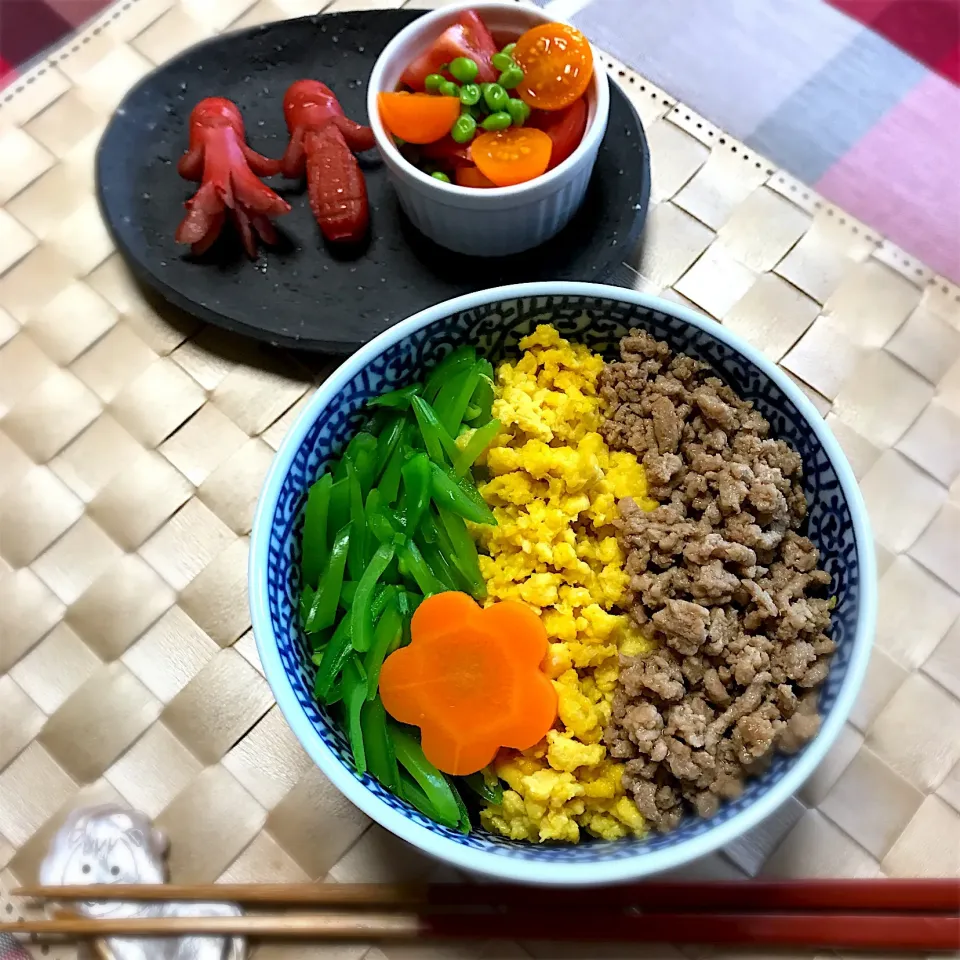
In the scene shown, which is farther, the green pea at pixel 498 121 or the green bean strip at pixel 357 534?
the green pea at pixel 498 121

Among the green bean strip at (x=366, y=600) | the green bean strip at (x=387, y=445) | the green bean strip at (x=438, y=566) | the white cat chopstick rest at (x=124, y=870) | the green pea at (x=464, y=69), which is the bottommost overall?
the white cat chopstick rest at (x=124, y=870)

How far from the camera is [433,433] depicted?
1.03m

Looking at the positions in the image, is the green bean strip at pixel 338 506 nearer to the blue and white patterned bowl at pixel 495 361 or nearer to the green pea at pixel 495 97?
the blue and white patterned bowl at pixel 495 361

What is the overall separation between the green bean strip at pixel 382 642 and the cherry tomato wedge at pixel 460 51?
2.70ft

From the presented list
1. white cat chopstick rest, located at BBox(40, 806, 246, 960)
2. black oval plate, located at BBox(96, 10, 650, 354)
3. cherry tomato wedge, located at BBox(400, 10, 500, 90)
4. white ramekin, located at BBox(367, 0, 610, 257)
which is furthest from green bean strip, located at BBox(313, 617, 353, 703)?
cherry tomato wedge, located at BBox(400, 10, 500, 90)

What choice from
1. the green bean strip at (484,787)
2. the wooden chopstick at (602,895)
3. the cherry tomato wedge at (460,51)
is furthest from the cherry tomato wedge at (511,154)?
the wooden chopstick at (602,895)

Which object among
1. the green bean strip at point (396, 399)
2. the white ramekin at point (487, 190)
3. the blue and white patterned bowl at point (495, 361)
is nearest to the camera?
the blue and white patterned bowl at point (495, 361)

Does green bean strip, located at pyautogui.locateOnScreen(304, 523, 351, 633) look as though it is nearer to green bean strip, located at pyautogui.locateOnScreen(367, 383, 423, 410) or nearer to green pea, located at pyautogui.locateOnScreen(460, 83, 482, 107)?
green bean strip, located at pyautogui.locateOnScreen(367, 383, 423, 410)

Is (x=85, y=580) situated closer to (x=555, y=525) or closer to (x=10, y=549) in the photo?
(x=10, y=549)

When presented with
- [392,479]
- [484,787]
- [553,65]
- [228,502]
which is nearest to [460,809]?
[484,787]

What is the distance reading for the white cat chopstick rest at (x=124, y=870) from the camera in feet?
3.49

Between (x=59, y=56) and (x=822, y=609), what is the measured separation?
1.58m

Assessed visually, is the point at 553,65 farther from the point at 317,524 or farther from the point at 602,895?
the point at 602,895

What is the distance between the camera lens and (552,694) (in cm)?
93
